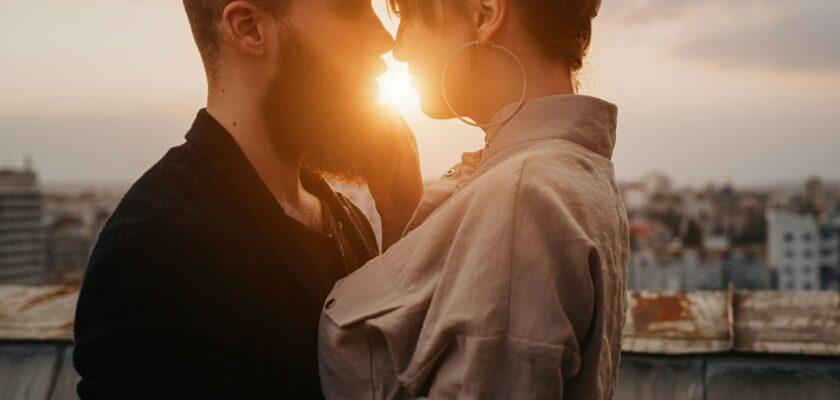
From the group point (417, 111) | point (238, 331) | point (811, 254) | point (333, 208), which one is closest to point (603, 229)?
point (417, 111)

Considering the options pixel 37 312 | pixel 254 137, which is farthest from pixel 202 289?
pixel 37 312

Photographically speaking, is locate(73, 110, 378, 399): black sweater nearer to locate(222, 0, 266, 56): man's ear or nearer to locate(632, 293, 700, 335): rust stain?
locate(222, 0, 266, 56): man's ear

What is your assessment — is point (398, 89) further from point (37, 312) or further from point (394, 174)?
point (37, 312)

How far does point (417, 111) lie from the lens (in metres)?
1.77

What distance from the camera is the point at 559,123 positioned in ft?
4.83

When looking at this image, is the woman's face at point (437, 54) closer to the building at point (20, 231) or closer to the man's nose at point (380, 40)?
the man's nose at point (380, 40)

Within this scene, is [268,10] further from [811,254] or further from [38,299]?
[811,254]

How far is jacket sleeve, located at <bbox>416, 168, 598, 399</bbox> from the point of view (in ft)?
3.85

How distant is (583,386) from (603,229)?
0.25 metres

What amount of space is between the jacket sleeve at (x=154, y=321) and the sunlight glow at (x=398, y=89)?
0.54 metres

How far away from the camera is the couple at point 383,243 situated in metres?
1.21

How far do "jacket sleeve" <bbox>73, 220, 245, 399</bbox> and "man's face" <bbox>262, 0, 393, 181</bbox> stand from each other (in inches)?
21.5

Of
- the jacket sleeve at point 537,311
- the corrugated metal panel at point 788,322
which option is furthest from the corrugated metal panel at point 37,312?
the corrugated metal panel at point 788,322

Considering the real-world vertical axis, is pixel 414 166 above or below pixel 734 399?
above
